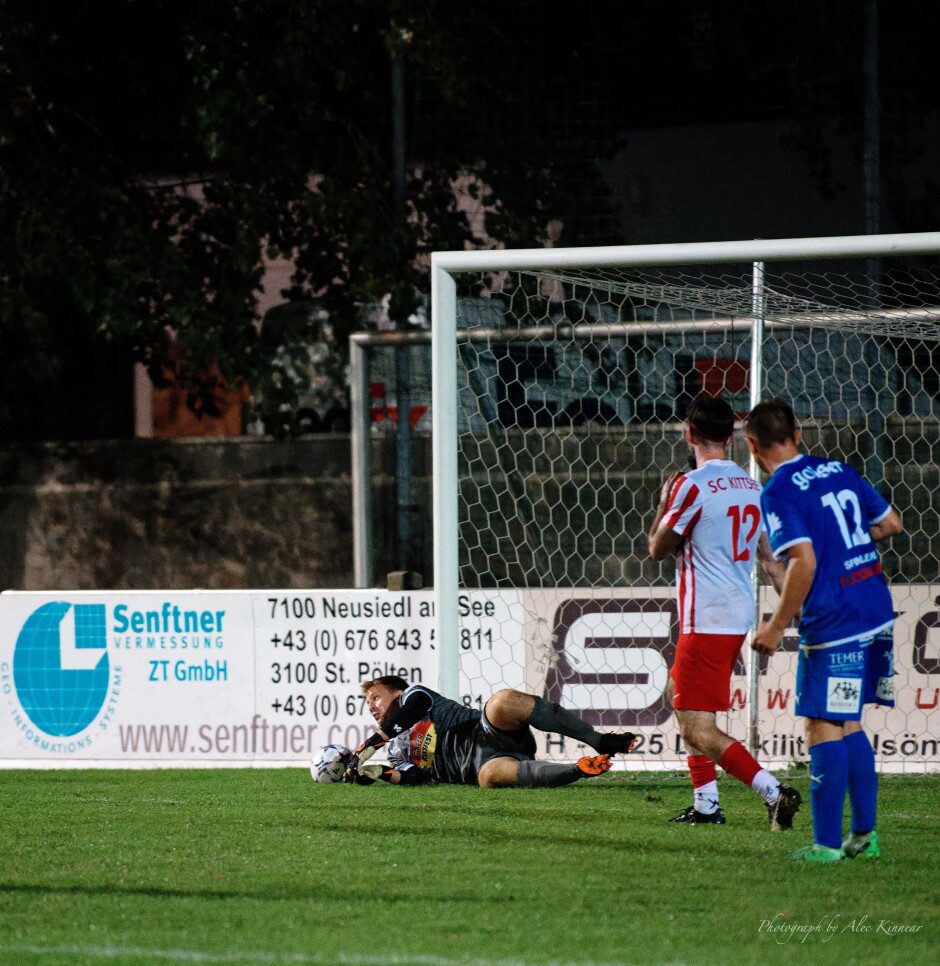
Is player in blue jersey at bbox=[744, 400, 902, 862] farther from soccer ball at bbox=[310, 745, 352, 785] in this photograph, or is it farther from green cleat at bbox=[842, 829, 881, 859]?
soccer ball at bbox=[310, 745, 352, 785]

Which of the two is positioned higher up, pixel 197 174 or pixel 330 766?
pixel 197 174

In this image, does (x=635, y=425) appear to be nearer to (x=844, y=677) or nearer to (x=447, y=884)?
(x=844, y=677)

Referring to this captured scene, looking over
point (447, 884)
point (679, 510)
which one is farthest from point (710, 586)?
point (447, 884)

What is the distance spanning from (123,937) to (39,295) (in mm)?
9456

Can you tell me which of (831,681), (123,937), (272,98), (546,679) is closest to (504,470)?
(546,679)

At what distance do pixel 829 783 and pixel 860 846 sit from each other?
353 mm

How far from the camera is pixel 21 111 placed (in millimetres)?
12086

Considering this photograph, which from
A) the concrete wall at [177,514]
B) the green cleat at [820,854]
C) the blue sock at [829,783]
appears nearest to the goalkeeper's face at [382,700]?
the green cleat at [820,854]

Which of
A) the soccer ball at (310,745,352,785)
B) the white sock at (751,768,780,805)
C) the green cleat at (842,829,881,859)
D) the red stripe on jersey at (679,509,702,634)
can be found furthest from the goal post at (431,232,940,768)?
the green cleat at (842,829,881,859)

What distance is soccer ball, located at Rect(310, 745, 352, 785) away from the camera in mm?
8086

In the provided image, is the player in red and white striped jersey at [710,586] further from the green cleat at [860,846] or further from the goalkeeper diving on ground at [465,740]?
the goalkeeper diving on ground at [465,740]

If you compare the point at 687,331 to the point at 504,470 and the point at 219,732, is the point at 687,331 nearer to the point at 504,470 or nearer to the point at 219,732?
the point at 504,470

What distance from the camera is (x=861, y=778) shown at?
5094 mm

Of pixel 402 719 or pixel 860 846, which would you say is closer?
pixel 860 846
